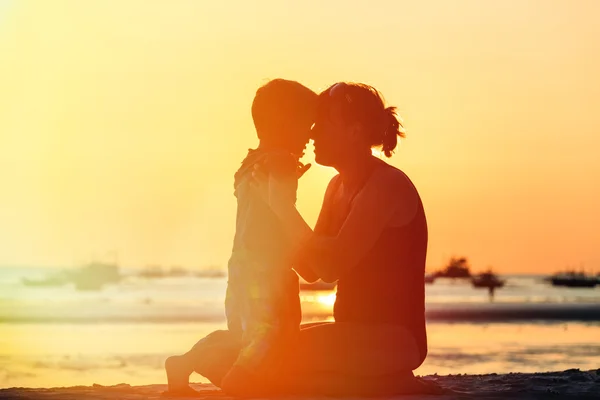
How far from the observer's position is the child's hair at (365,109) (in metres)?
6.78

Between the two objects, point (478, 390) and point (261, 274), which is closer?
point (261, 274)

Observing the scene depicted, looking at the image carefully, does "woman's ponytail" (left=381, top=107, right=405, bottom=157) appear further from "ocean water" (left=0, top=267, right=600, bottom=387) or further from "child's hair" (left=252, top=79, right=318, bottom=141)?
"ocean water" (left=0, top=267, right=600, bottom=387)

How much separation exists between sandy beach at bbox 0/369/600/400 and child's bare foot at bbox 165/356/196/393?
12cm

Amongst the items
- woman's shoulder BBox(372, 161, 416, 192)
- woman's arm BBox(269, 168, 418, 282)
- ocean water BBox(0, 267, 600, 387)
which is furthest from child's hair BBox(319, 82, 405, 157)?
ocean water BBox(0, 267, 600, 387)

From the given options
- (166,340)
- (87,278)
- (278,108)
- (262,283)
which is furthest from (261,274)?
(87,278)

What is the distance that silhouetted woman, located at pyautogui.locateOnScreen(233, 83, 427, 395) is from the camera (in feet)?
21.4

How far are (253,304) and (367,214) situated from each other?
35.8 inches

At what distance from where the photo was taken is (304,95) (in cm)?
670

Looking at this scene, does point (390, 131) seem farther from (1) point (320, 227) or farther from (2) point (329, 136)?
(1) point (320, 227)

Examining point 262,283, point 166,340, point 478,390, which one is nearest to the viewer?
point 262,283

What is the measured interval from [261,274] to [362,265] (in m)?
0.69

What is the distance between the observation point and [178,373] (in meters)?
6.69

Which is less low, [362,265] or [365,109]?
[365,109]

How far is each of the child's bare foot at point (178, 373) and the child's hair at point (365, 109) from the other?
1860 millimetres
